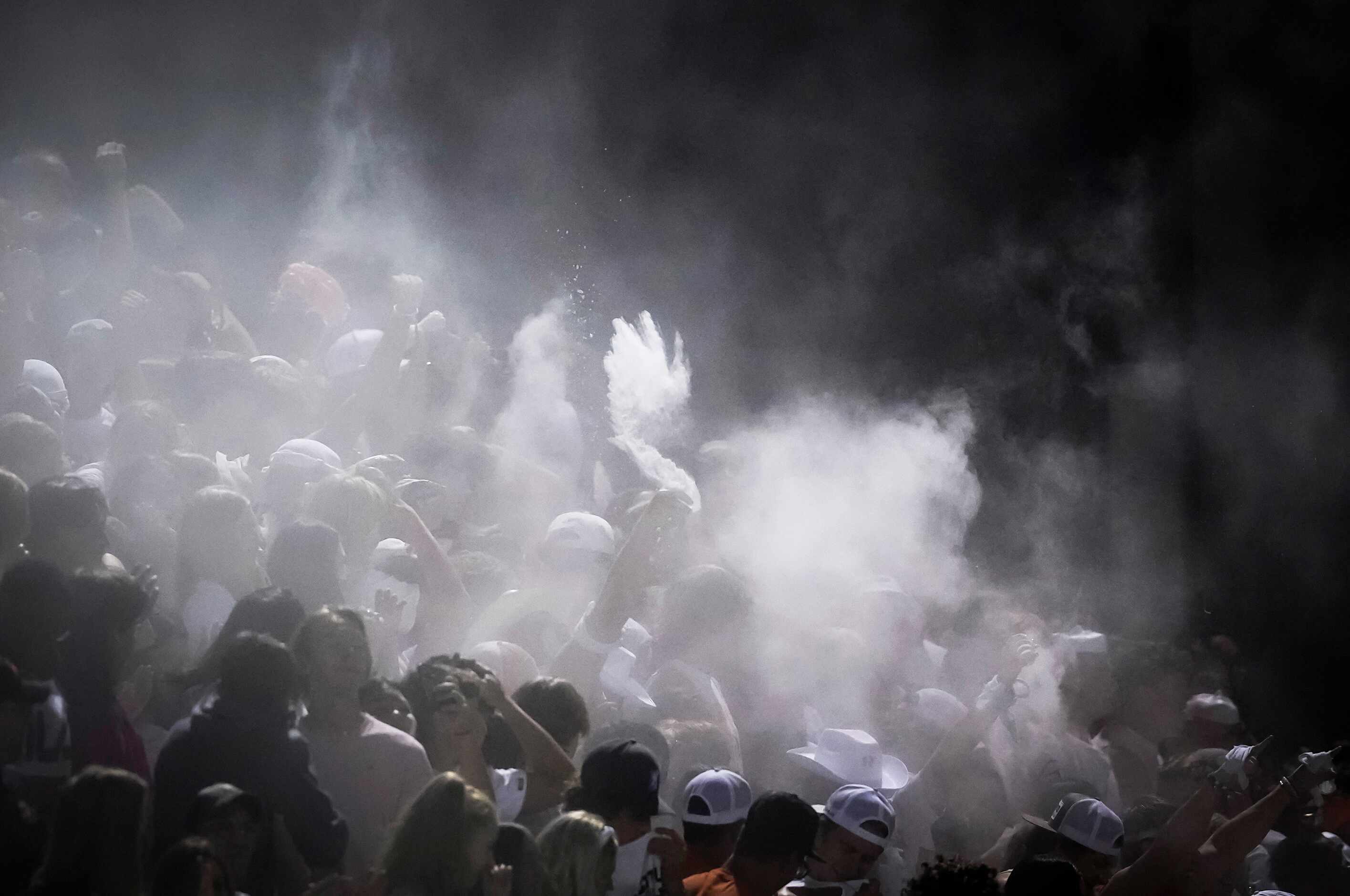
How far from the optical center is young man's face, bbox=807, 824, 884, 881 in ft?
9.34

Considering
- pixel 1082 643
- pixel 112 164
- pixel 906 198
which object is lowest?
pixel 1082 643

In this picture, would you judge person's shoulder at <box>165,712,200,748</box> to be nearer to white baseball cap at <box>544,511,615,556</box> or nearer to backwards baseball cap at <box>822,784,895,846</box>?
backwards baseball cap at <box>822,784,895,846</box>

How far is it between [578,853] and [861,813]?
0.77m

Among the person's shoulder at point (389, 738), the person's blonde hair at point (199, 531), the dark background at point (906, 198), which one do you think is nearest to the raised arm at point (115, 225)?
the dark background at point (906, 198)

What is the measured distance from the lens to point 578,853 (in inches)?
92.7

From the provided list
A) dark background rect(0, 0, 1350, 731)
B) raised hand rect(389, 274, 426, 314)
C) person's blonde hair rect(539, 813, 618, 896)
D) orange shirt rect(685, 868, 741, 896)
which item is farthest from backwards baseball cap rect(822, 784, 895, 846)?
dark background rect(0, 0, 1350, 731)

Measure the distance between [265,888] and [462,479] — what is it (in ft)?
8.49

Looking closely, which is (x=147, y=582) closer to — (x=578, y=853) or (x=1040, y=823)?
(x=578, y=853)

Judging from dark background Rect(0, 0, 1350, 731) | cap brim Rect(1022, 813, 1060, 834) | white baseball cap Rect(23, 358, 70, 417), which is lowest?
cap brim Rect(1022, 813, 1060, 834)

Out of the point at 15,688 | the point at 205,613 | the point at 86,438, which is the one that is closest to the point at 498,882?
the point at 15,688

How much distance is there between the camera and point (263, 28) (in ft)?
20.3

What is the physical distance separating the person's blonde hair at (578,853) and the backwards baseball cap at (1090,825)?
1.27 metres

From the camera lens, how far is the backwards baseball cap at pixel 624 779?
258 centimetres

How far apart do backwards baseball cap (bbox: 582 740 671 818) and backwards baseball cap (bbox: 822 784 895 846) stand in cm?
47
